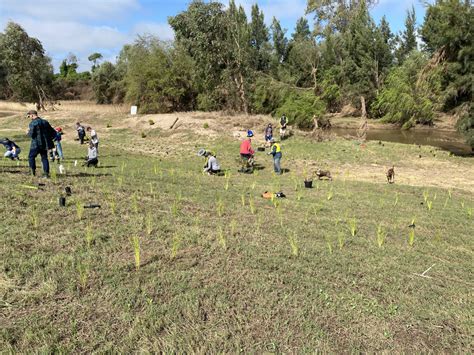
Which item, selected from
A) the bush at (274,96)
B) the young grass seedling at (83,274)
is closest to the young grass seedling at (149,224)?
the young grass seedling at (83,274)

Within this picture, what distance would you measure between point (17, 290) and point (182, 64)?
1316 inches

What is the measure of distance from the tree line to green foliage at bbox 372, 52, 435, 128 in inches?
4.2

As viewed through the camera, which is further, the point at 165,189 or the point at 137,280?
the point at 165,189

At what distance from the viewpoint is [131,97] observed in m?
36.2

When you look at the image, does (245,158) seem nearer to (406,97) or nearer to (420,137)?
(406,97)

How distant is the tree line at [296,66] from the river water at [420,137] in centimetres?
150

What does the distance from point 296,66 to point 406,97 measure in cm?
1556

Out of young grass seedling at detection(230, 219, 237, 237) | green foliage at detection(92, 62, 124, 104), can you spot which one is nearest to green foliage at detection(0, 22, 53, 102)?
green foliage at detection(92, 62, 124, 104)

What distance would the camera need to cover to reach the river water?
98.7 ft

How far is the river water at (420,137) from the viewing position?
3009 centimetres

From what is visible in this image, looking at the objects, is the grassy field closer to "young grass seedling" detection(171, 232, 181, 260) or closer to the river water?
"young grass seedling" detection(171, 232, 181, 260)

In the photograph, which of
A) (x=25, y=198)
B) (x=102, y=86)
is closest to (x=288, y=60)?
(x=102, y=86)

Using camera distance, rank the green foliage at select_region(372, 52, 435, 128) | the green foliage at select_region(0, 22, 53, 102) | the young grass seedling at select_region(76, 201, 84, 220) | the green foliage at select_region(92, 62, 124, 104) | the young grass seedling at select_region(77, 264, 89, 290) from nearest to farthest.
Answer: the young grass seedling at select_region(77, 264, 89, 290) < the young grass seedling at select_region(76, 201, 84, 220) < the green foliage at select_region(372, 52, 435, 128) < the green foliage at select_region(0, 22, 53, 102) < the green foliage at select_region(92, 62, 124, 104)

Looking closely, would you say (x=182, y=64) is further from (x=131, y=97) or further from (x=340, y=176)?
(x=340, y=176)
